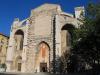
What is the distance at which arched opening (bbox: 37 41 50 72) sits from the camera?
3796 cm

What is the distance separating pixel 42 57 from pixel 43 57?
0.21 metres

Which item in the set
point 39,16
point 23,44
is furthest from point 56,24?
point 23,44

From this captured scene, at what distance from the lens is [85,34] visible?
Result: 881 inches

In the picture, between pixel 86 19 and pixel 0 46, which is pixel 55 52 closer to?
pixel 86 19

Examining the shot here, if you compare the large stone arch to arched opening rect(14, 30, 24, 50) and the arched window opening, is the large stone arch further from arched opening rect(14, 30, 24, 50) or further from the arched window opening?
arched opening rect(14, 30, 24, 50)

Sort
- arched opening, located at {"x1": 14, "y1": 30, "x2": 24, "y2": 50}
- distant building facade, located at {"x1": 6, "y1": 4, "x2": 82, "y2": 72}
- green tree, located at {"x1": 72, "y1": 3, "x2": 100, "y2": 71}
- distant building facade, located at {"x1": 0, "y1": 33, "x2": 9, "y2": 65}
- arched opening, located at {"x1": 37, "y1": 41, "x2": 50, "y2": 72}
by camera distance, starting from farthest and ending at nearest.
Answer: distant building facade, located at {"x1": 0, "y1": 33, "x2": 9, "y2": 65}, arched opening, located at {"x1": 14, "y1": 30, "x2": 24, "y2": 50}, arched opening, located at {"x1": 37, "y1": 41, "x2": 50, "y2": 72}, distant building facade, located at {"x1": 6, "y1": 4, "x2": 82, "y2": 72}, green tree, located at {"x1": 72, "y1": 3, "x2": 100, "y2": 71}

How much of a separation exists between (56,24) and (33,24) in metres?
5.27

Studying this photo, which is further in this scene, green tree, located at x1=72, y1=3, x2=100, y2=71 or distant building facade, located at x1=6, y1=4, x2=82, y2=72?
distant building facade, located at x1=6, y1=4, x2=82, y2=72

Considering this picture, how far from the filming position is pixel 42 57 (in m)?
38.6

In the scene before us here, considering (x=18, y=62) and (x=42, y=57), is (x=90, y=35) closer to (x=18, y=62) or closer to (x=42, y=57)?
(x=42, y=57)

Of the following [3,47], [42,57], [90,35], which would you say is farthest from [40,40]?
[90,35]

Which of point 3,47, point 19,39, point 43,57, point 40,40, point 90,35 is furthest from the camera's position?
point 3,47

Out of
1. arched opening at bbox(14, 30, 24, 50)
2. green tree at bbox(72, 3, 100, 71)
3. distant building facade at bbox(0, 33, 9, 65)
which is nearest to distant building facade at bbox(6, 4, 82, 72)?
arched opening at bbox(14, 30, 24, 50)

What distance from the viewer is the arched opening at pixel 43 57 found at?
37959 millimetres
